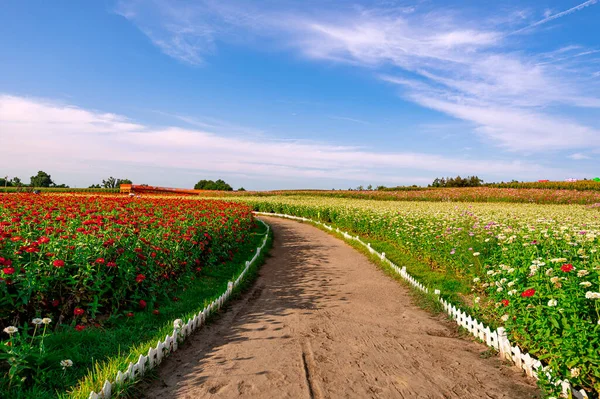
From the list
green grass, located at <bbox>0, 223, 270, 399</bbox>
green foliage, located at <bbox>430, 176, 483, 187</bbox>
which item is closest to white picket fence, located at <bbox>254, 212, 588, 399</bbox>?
green grass, located at <bbox>0, 223, 270, 399</bbox>

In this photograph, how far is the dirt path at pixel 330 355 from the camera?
4695mm

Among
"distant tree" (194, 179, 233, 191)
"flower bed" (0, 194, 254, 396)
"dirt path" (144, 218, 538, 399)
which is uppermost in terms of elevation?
"distant tree" (194, 179, 233, 191)

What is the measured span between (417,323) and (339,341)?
6.38 ft

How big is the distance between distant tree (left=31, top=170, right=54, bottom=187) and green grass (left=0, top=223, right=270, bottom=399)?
89.1m

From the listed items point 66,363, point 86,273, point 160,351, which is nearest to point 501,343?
point 160,351

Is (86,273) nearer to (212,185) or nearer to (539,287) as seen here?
(539,287)

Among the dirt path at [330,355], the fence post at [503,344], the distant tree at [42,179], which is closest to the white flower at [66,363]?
the dirt path at [330,355]

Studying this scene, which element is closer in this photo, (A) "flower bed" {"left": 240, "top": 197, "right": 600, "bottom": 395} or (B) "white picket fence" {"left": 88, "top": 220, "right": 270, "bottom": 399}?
(B) "white picket fence" {"left": 88, "top": 220, "right": 270, "bottom": 399}

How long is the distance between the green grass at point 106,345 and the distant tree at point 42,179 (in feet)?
292

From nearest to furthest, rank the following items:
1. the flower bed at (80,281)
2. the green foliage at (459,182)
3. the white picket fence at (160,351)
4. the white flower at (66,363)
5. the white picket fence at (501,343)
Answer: the white picket fence at (160,351)
the white picket fence at (501,343)
the white flower at (66,363)
the flower bed at (80,281)
the green foliage at (459,182)

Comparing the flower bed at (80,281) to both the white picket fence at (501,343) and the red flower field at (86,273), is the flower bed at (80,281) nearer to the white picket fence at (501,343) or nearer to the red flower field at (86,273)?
the red flower field at (86,273)

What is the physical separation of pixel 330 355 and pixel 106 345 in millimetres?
3217

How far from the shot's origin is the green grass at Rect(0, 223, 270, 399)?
433 centimetres

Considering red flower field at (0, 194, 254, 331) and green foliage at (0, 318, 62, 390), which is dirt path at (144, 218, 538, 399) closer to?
green foliage at (0, 318, 62, 390)
